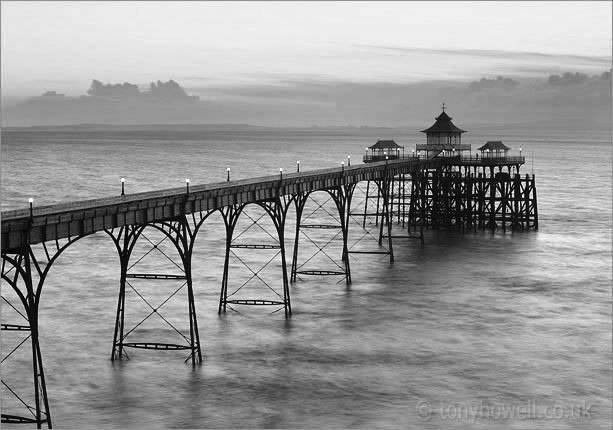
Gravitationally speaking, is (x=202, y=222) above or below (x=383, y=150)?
below

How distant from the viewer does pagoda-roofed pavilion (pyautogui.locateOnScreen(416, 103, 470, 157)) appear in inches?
3979

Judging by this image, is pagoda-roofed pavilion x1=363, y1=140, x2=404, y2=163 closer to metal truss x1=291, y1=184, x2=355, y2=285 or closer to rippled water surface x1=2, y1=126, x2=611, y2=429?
metal truss x1=291, y1=184, x2=355, y2=285

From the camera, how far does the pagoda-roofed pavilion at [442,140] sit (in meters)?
101

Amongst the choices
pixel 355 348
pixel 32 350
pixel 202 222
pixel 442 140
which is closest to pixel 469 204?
pixel 442 140

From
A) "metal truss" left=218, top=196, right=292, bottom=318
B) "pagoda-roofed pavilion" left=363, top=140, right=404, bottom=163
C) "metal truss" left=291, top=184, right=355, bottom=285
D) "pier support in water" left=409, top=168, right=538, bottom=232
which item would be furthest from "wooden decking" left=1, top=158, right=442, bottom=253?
"pagoda-roofed pavilion" left=363, top=140, right=404, bottom=163

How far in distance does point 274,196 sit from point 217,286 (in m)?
10.5

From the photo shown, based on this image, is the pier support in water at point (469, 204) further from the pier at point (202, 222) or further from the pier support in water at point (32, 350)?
the pier support in water at point (32, 350)

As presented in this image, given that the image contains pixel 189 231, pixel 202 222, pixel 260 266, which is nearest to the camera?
pixel 189 231

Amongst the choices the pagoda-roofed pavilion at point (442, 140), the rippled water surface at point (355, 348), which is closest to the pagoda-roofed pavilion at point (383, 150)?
the pagoda-roofed pavilion at point (442, 140)

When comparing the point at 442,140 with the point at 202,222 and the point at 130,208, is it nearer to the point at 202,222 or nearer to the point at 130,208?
the point at 202,222

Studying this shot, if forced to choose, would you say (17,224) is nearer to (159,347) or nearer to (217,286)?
(159,347)

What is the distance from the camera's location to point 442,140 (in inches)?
4063

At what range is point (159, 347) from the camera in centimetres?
4238

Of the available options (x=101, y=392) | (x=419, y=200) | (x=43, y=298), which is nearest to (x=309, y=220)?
(x=419, y=200)
